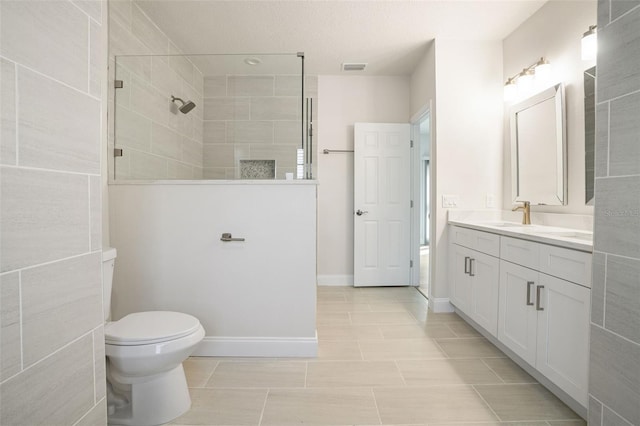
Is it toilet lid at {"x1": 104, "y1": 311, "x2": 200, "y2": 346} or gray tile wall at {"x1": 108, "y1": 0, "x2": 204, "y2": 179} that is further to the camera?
gray tile wall at {"x1": 108, "y1": 0, "x2": 204, "y2": 179}

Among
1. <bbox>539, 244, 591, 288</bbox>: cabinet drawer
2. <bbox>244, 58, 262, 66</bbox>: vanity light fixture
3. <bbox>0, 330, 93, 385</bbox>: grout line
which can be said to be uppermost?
<bbox>244, 58, 262, 66</bbox>: vanity light fixture

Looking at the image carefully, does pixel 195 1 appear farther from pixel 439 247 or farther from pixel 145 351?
pixel 439 247

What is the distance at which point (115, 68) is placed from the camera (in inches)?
92.7

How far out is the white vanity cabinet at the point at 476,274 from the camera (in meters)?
2.36

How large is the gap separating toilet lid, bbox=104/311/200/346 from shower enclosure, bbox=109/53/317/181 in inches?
40.3

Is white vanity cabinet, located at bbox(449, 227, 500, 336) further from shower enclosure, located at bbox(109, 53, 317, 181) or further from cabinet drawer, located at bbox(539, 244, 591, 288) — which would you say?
shower enclosure, located at bbox(109, 53, 317, 181)

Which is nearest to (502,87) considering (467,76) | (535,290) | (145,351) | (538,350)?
(467,76)

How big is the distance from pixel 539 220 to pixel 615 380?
1.71 meters

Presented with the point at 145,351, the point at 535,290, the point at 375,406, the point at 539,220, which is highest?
the point at 539,220

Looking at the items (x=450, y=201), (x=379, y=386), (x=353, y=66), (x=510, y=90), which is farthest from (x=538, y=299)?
(x=353, y=66)

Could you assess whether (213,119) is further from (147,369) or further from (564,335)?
(564,335)

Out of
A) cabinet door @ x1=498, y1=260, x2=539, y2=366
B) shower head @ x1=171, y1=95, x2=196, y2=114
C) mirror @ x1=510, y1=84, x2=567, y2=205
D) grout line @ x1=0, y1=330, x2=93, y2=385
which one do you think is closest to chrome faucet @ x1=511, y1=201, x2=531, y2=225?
mirror @ x1=510, y1=84, x2=567, y2=205

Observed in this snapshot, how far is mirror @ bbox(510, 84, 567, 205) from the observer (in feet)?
8.02

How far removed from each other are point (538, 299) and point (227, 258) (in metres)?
1.85
